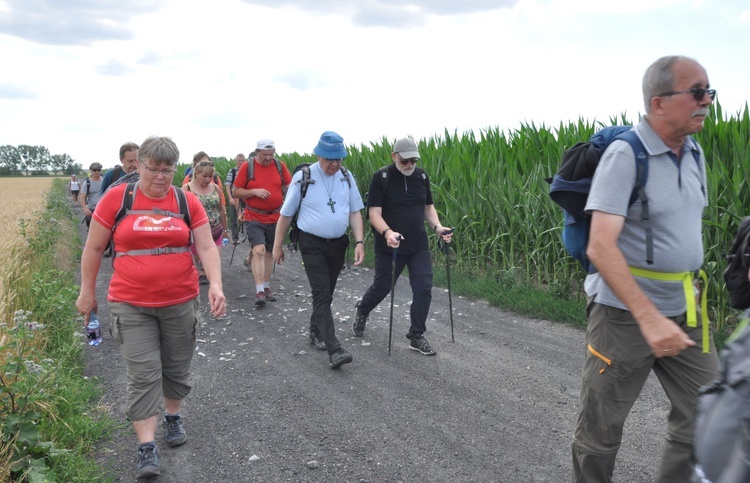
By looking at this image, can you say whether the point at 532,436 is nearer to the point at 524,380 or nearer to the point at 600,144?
the point at 524,380

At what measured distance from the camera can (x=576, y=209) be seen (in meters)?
2.78

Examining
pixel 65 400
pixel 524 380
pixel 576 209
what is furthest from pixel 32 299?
pixel 576 209

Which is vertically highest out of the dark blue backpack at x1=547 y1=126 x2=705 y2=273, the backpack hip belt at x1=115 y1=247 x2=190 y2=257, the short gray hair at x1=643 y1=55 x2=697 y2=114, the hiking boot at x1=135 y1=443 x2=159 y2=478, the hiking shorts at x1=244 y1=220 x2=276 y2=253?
the short gray hair at x1=643 y1=55 x2=697 y2=114

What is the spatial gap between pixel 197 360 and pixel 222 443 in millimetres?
2068

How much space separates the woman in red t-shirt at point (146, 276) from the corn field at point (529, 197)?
4979mm

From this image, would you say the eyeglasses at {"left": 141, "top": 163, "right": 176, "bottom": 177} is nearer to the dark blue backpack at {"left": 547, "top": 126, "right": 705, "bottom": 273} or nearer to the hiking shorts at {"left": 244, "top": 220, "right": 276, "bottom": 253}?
the dark blue backpack at {"left": 547, "top": 126, "right": 705, "bottom": 273}

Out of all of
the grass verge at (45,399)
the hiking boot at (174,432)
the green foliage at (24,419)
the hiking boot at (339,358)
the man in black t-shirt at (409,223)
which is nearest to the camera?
the green foliage at (24,419)

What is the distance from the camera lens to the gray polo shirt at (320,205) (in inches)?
237

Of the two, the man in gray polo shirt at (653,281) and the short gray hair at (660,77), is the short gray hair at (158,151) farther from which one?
the short gray hair at (660,77)

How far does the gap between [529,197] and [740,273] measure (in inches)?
245

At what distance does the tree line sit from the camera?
118 metres

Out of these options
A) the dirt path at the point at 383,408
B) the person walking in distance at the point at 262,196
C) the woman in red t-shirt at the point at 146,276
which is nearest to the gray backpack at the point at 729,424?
the dirt path at the point at 383,408

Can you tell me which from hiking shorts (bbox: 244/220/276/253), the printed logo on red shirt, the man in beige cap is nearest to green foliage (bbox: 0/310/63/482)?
the printed logo on red shirt

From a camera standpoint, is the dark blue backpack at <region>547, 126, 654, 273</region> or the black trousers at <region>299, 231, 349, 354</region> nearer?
the dark blue backpack at <region>547, 126, 654, 273</region>
